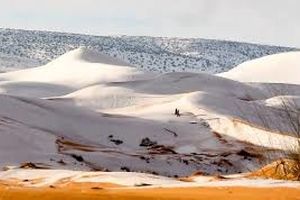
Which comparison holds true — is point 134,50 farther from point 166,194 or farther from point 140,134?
point 166,194

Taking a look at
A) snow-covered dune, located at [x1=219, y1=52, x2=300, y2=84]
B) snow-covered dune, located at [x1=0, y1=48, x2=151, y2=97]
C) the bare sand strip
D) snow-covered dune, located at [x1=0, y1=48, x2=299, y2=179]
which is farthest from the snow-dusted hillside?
the bare sand strip

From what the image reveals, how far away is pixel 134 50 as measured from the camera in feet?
445

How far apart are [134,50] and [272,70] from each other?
65.9 meters

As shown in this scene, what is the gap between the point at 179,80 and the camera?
Result: 43.3m

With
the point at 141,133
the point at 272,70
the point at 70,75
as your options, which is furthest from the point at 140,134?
the point at 272,70

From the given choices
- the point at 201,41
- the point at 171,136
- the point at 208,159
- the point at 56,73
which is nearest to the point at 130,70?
the point at 56,73

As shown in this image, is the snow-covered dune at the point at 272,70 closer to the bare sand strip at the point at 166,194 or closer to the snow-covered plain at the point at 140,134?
the snow-covered plain at the point at 140,134

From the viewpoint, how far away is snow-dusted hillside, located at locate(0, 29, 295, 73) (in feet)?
399

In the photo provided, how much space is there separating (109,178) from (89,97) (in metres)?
28.3

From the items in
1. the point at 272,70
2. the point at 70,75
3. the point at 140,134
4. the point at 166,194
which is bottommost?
the point at 166,194

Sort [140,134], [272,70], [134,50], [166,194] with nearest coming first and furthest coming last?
[166,194], [140,134], [272,70], [134,50]

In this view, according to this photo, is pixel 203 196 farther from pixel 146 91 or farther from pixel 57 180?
pixel 146 91

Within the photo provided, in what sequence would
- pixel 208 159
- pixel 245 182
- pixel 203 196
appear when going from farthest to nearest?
pixel 208 159 → pixel 245 182 → pixel 203 196

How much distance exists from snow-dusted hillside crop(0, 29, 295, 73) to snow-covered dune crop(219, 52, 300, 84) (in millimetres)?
40512
